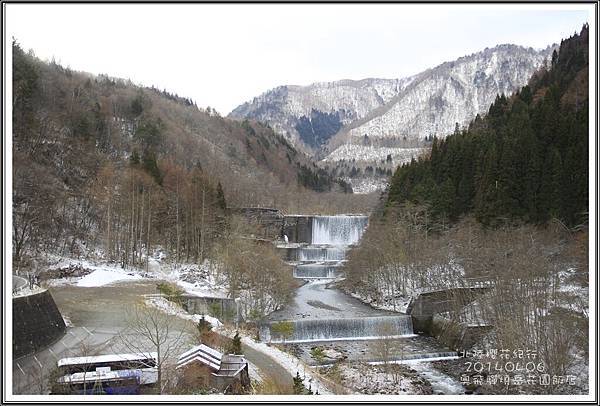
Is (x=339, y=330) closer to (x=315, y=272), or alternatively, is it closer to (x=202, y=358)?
(x=202, y=358)

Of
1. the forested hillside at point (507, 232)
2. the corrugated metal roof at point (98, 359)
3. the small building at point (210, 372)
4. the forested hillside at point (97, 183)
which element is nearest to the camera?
the corrugated metal roof at point (98, 359)

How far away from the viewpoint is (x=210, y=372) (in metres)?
14.6

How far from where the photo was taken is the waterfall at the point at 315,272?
5112 centimetres

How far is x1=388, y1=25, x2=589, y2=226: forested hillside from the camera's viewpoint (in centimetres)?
3862

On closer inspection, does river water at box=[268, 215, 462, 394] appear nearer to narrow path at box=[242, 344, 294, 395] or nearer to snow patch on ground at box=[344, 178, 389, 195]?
narrow path at box=[242, 344, 294, 395]

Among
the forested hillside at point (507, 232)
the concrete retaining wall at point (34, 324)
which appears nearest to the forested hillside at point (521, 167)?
the forested hillside at point (507, 232)

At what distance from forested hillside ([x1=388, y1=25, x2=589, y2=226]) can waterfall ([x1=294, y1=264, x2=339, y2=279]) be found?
10446 millimetres

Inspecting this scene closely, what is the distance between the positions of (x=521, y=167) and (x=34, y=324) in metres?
A: 40.3

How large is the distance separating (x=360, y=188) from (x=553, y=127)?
13498 centimetres

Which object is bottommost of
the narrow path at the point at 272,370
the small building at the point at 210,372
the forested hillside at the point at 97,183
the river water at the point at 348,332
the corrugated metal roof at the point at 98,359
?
the river water at the point at 348,332

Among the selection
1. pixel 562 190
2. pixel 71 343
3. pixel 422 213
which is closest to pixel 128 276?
pixel 71 343

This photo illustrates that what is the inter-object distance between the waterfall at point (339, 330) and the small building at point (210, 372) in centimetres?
1337

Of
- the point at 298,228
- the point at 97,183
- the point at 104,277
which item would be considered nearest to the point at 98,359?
the point at 104,277

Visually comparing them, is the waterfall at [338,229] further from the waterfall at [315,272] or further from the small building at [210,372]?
the small building at [210,372]
